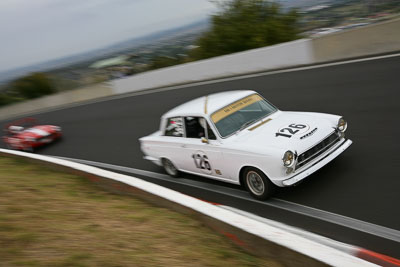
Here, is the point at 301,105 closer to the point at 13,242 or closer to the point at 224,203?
the point at 224,203

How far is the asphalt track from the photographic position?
4.85m

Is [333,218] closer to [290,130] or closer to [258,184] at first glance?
[258,184]

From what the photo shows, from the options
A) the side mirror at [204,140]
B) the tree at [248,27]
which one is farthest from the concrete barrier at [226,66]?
the side mirror at [204,140]

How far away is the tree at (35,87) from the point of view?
28062mm

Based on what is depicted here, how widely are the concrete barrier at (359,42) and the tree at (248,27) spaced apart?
19.6 ft

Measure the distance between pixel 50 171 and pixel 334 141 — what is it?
5.44m

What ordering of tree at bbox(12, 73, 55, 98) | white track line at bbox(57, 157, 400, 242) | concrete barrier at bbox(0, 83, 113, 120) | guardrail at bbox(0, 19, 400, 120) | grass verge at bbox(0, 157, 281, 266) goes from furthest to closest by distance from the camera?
tree at bbox(12, 73, 55, 98), concrete barrier at bbox(0, 83, 113, 120), guardrail at bbox(0, 19, 400, 120), white track line at bbox(57, 157, 400, 242), grass verge at bbox(0, 157, 281, 266)

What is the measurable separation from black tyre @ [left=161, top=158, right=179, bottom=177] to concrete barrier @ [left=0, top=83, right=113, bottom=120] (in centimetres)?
1510

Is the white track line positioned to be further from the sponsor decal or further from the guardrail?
the guardrail

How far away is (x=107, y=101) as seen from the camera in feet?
64.5

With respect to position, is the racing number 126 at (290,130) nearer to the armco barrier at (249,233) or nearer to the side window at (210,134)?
the side window at (210,134)

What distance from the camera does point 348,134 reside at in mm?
7184

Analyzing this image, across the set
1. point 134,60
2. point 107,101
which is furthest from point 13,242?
point 134,60

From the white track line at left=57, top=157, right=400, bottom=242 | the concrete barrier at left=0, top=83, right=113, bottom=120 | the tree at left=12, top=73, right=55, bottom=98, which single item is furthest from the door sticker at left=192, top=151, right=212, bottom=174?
the tree at left=12, top=73, right=55, bottom=98
